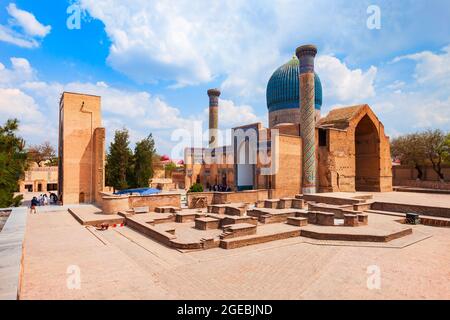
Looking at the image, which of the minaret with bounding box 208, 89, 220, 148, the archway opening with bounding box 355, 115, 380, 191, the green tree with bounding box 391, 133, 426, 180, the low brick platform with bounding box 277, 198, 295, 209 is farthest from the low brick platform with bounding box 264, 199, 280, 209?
the green tree with bounding box 391, 133, 426, 180

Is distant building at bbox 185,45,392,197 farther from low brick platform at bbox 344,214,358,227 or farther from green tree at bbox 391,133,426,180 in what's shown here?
low brick platform at bbox 344,214,358,227

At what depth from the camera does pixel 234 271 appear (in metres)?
6.86

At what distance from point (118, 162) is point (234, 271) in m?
20.4

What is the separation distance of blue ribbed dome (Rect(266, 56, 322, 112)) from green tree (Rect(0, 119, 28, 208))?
25850 mm

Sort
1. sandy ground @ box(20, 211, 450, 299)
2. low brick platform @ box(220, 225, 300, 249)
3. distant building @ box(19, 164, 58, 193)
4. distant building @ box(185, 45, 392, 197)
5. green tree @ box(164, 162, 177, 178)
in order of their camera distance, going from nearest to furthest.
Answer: sandy ground @ box(20, 211, 450, 299), low brick platform @ box(220, 225, 300, 249), distant building @ box(185, 45, 392, 197), distant building @ box(19, 164, 58, 193), green tree @ box(164, 162, 177, 178)

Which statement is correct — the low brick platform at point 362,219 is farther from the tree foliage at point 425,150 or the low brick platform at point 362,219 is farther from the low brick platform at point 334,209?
the tree foliage at point 425,150

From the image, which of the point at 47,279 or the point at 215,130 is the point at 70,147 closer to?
the point at 47,279

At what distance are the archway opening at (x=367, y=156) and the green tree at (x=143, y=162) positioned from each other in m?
21.0

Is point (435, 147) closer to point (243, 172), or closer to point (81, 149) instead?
point (243, 172)

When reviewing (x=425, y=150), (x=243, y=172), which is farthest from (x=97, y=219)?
(x=425, y=150)

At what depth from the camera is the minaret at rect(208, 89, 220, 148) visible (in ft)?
Result: 126

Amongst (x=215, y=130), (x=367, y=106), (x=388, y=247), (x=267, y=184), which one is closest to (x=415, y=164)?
(x=367, y=106)

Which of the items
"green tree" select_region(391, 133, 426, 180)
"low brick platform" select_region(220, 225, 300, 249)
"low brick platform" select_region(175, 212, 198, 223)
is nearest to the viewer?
"low brick platform" select_region(220, 225, 300, 249)

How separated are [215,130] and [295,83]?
40.4ft
